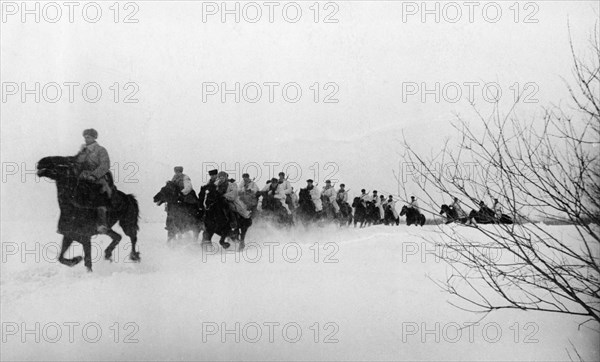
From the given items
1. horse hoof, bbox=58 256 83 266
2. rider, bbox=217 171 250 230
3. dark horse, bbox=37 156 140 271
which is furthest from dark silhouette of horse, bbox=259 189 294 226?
horse hoof, bbox=58 256 83 266

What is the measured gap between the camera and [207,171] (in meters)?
6.41

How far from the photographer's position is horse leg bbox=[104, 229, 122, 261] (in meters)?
6.39

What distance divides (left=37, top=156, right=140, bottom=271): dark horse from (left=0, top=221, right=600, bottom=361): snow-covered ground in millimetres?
80

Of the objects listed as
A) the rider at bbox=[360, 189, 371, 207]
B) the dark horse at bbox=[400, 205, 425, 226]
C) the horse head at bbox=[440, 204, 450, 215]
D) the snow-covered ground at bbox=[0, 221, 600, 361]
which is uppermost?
the rider at bbox=[360, 189, 371, 207]

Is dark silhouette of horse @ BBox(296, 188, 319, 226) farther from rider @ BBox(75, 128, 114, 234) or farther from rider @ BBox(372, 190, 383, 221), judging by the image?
rider @ BBox(75, 128, 114, 234)

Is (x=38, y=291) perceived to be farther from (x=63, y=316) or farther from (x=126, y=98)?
(x=126, y=98)

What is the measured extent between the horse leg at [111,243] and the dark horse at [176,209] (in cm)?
48

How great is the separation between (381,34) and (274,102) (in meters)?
1.20

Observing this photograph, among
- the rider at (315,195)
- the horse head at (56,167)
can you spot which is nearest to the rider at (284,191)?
the rider at (315,195)

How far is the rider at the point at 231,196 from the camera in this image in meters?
6.40

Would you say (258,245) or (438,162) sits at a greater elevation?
(438,162)

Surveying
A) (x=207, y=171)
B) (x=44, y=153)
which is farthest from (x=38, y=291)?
(x=207, y=171)

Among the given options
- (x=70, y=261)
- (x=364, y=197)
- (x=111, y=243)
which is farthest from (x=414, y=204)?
(x=70, y=261)

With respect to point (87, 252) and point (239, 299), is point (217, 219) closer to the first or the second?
point (239, 299)
